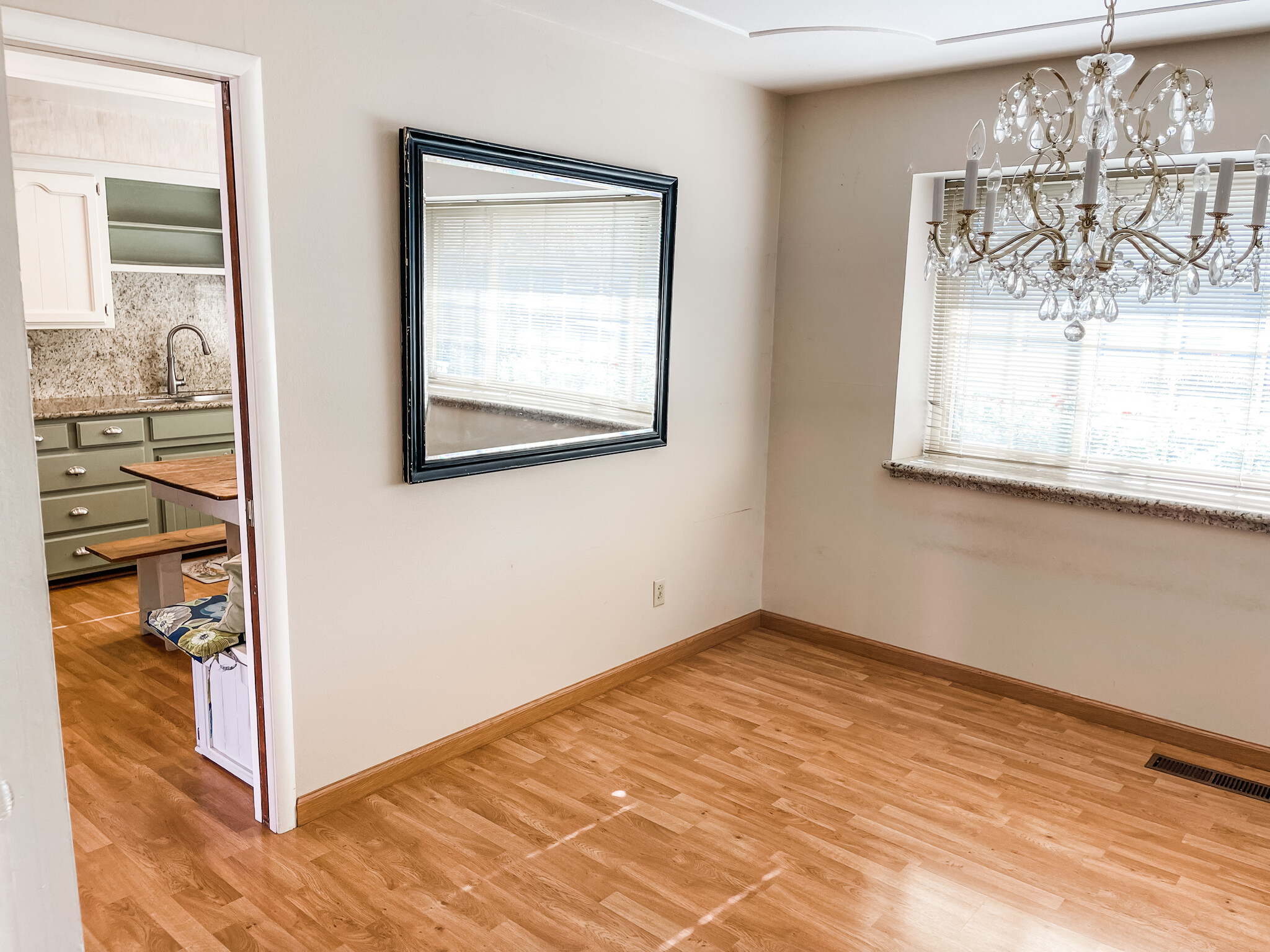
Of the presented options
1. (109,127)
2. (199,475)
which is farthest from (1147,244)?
(109,127)

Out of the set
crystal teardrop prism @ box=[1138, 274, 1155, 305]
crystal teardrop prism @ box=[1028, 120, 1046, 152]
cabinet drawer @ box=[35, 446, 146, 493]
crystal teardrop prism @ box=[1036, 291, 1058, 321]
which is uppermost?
crystal teardrop prism @ box=[1028, 120, 1046, 152]

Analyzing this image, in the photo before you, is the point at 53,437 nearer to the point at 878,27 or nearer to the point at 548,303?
the point at 548,303

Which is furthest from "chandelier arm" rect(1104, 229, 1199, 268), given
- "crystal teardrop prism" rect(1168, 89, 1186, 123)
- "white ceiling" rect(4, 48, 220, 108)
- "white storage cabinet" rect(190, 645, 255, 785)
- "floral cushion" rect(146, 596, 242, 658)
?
"white ceiling" rect(4, 48, 220, 108)

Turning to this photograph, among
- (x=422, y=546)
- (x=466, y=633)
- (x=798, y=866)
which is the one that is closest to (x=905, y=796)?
(x=798, y=866)

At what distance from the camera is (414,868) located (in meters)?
2.52

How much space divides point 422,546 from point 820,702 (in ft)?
5.58

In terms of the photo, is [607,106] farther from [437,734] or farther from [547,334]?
[437,734]

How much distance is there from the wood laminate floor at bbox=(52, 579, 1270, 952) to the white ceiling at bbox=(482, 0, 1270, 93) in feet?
7.84

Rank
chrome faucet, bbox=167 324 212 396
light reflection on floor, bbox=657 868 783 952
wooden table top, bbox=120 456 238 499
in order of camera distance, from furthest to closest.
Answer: chrome faucet, bbox=167 324 212 396, wooden table top, bbox=120 456 238 499, light reflection on floor, bbox=657 868 783 952

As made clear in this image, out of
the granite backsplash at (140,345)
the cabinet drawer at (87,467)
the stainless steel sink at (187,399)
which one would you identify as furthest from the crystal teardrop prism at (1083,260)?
the cabinet drawer at (87,467)

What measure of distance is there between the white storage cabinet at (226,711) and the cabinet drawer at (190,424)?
2338 millimetres

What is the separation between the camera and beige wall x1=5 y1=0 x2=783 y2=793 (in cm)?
250

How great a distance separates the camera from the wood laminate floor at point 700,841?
2309 mm

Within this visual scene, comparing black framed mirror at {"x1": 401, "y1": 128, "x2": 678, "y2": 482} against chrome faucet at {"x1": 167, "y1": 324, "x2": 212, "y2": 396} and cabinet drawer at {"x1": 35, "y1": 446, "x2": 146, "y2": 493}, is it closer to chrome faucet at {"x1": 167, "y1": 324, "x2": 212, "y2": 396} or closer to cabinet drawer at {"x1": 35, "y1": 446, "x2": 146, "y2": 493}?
cabinet drawer at {"x1": 35, "y1": 446, "x2": 146, "y2": 493}
